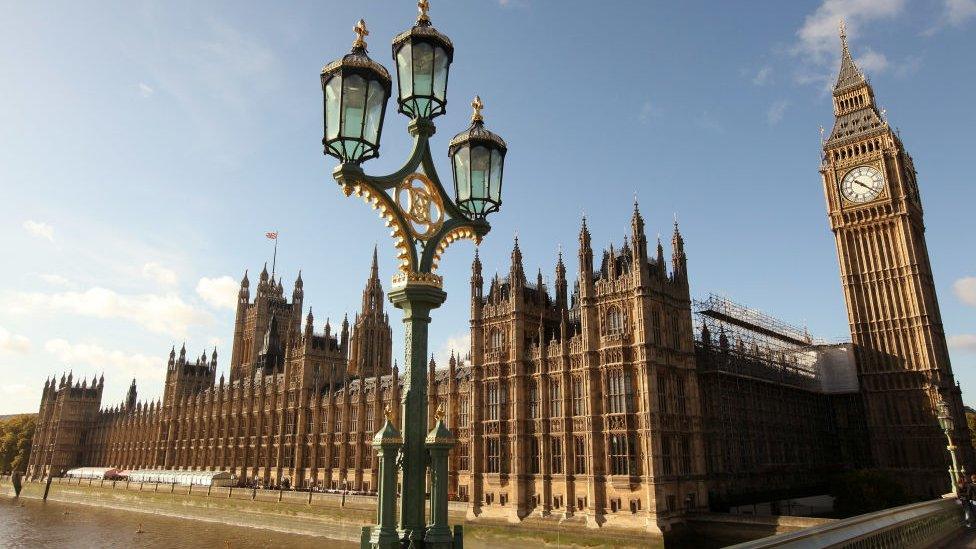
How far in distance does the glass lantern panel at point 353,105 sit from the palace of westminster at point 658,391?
23.5 m

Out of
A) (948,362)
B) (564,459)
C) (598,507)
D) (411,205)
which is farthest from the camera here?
(948,362)

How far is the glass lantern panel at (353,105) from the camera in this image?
775 centimetres

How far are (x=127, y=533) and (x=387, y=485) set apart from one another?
66615 millimetres

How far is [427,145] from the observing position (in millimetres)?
8578

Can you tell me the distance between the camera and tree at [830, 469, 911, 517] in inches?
1663

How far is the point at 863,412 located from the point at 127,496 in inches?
3465

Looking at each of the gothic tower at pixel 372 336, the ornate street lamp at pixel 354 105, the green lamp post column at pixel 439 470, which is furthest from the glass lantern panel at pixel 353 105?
the gothic tower at pixel 372 336

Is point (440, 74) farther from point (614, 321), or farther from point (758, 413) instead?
point (758, 413)

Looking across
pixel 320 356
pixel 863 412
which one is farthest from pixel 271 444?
pixel 863 412

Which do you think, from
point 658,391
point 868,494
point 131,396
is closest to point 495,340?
point 658,391

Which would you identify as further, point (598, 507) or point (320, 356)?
point (320, 356)

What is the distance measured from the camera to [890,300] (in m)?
59.2

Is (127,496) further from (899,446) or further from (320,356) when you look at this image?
(899,446)

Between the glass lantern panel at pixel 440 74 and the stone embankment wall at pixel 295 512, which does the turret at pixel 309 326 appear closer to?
the stone embankment wall at pixel 295 512
